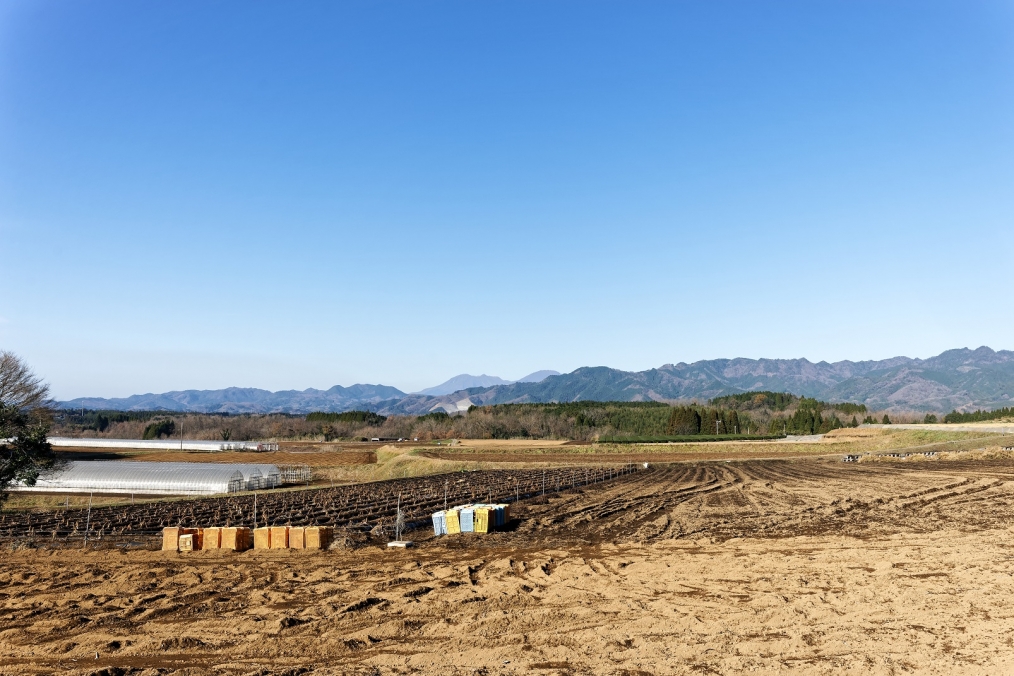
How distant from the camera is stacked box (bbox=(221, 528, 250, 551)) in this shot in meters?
24.0

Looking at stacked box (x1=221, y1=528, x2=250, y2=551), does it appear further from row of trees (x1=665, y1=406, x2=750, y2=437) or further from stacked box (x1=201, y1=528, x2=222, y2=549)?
row of trees (x1=665, y1=406, x2=750, y2=437)

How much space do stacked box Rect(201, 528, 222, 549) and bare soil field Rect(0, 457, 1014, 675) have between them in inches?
39.7

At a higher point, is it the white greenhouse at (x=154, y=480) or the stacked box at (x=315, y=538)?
the stacked box at (x=315, y=538)

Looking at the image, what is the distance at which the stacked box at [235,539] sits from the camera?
78.6 ft

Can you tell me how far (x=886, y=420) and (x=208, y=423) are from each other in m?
156

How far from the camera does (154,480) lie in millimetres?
58750

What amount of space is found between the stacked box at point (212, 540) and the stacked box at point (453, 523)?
319 inches

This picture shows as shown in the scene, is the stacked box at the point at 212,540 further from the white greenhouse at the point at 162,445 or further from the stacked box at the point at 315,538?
the white greenhouse at the point at 162,445

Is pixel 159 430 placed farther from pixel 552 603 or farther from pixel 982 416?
pixel 552 603

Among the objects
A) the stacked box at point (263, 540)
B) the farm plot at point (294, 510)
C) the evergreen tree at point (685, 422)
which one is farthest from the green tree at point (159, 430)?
the stacked box at point (263, 540)

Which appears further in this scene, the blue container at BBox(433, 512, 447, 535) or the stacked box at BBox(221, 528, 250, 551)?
the blue container at BBox(433, 512, 447, 535)

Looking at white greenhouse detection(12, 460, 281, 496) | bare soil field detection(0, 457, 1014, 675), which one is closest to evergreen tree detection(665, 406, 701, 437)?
white greenhouse detection(12, 460, 281, 496)

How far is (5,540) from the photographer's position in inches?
1073

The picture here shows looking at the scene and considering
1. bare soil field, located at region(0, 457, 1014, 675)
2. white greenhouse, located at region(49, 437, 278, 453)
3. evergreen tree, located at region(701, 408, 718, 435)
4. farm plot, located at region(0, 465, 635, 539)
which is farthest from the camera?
evergreen tree, located at region(701, 408, 718, 435)
